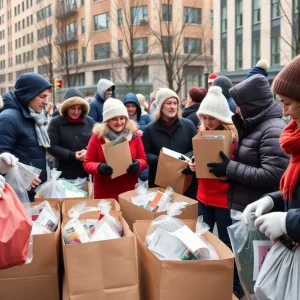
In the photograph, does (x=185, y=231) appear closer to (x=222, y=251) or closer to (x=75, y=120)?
(x=222, y=251)

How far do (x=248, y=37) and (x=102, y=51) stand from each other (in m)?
17.7

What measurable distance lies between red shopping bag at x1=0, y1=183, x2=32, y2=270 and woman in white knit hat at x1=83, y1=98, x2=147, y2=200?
207 cm

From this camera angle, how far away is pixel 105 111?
4449mm

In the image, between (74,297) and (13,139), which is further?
(13,139)

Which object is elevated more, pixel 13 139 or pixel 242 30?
pixel 242 30

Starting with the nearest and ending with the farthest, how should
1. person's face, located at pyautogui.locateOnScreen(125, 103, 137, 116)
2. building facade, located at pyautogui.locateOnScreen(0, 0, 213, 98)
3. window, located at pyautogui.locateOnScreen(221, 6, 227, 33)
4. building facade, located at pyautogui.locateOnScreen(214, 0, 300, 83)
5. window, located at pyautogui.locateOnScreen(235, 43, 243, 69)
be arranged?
person's face, located at pyautogui.locateOnScreen(125, 103, 137, 116)
building facade, located at pyautogui.locateOnScreen(214, 0, 300, 83)
window, located at pyautogui.locateOnScreen(235, 43, 243, 69)
window, located at pyautogui.locateOnScreen(221, 6, 227, 33)
building facade, located at pyautogui.locateOnScreen(0, 0, 213, 98)

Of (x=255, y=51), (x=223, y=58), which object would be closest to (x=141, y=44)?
(x=223, y=58)

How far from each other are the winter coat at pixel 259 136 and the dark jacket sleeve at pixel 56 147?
2.25 metres

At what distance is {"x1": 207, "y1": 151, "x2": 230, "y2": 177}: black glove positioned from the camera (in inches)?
136

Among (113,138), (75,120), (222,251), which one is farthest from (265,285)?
(75,120)

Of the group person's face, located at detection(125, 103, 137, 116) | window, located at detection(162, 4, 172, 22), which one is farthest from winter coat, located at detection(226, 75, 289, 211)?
window, located at detection(162, 4, 172, 22)

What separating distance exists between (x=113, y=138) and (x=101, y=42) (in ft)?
131

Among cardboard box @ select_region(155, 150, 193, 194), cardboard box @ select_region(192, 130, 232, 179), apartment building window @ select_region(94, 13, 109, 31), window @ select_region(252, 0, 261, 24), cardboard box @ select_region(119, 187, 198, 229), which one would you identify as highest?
apartment building window @ select_region(94, 13, 109, 31)

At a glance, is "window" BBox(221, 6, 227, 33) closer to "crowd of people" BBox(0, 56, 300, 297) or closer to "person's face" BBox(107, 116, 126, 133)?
"crowd of people" BBox(0, 56, 300, 297)
